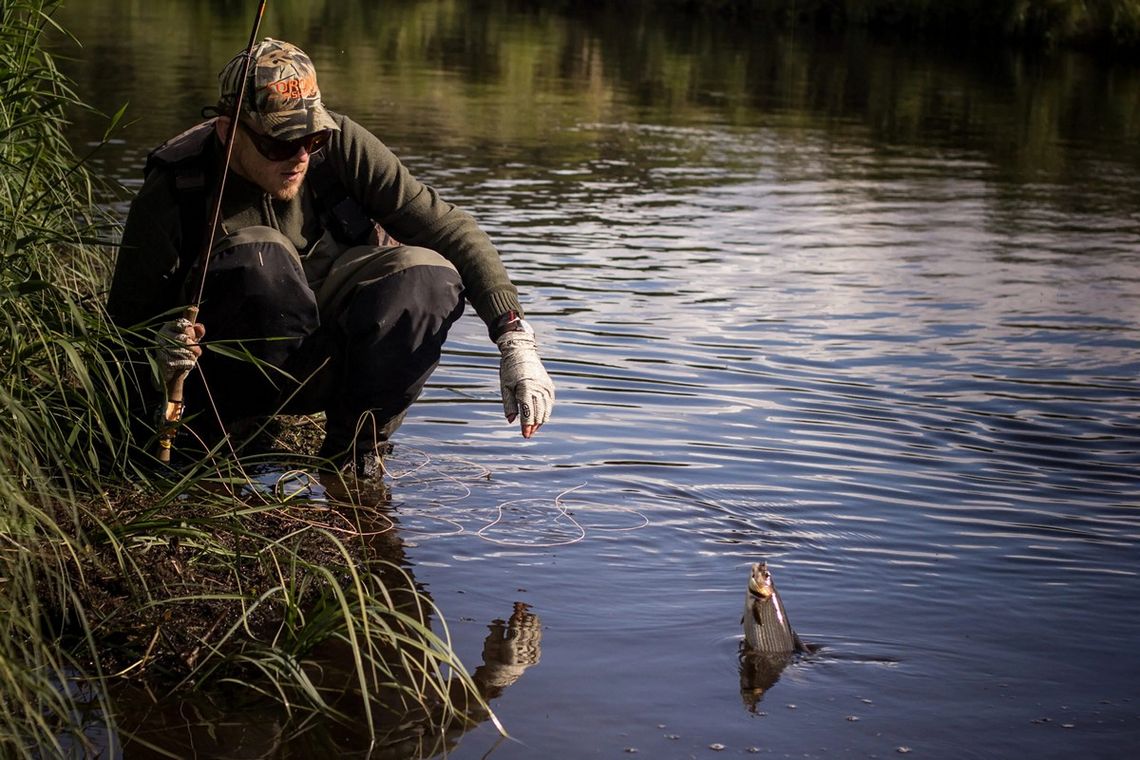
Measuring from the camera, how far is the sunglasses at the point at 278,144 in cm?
457

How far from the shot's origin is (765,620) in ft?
12.5

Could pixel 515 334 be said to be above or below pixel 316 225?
below

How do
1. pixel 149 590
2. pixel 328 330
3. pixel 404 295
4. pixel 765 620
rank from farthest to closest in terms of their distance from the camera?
pixel 328 330 → pixel 404 295 → pixel 765 620 → pixel 149 590

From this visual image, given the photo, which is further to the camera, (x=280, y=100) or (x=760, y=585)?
(x=280, y=100)

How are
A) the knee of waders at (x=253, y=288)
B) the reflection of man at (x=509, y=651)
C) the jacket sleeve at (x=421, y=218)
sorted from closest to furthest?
the reflection of man at (x=509, y=651), the knee of waders at (x=253, y=288), the jacket sleeve at (x=421, y=218)

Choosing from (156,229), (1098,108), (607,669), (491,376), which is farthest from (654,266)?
(1098,108)

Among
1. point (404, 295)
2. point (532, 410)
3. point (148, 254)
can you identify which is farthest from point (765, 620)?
point (148, 254)

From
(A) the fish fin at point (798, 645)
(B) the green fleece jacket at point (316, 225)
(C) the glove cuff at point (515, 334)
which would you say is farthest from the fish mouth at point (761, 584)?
(B) the green fleece jacket at point (316, 225)

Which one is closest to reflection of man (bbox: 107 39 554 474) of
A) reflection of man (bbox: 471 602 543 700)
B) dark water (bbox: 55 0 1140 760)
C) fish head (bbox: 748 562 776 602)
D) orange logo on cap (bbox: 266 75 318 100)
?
orange logo on cap (bbox: 266 75 318 100)

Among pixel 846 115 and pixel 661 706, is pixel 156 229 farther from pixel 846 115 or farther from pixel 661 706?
pixel 846 115

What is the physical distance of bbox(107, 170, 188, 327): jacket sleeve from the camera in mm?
4562

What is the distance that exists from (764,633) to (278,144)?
2021 mm

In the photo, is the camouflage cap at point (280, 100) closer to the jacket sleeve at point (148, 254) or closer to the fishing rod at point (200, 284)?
the fishing rod at point (200, 284)

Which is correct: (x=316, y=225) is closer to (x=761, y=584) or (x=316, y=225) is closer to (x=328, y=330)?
(x=328, y=330)
